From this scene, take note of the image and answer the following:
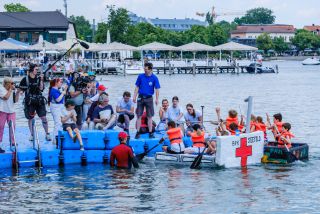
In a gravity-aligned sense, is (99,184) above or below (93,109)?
below

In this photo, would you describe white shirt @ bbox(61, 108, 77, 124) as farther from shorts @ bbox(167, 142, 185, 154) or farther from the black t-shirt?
shorts @ bbox(167, 142, 185, 154)

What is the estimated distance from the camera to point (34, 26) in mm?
134625

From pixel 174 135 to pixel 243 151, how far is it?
5.98 ft

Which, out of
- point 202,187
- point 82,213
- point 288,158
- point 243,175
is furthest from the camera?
point 288,158

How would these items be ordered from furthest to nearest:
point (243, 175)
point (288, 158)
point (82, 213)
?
point (288, 158) < point (243, 175) < point (82, 213)

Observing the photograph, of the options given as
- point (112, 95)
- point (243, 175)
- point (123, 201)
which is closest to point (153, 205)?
point (123, 201)

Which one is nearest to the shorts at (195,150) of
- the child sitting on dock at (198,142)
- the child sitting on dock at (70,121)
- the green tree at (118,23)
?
the child sitting on dock at (198,142)

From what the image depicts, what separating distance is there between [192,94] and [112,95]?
22.4 feet

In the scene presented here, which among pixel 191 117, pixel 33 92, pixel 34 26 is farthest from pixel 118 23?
pixel 33 92

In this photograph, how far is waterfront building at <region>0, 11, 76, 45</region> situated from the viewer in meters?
133

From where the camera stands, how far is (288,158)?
23094mm

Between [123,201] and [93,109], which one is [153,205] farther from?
[93,109]

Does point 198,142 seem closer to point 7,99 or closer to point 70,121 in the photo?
point 70,121

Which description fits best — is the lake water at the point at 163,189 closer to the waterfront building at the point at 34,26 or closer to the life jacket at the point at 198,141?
the life jacket at the point at 198,141
